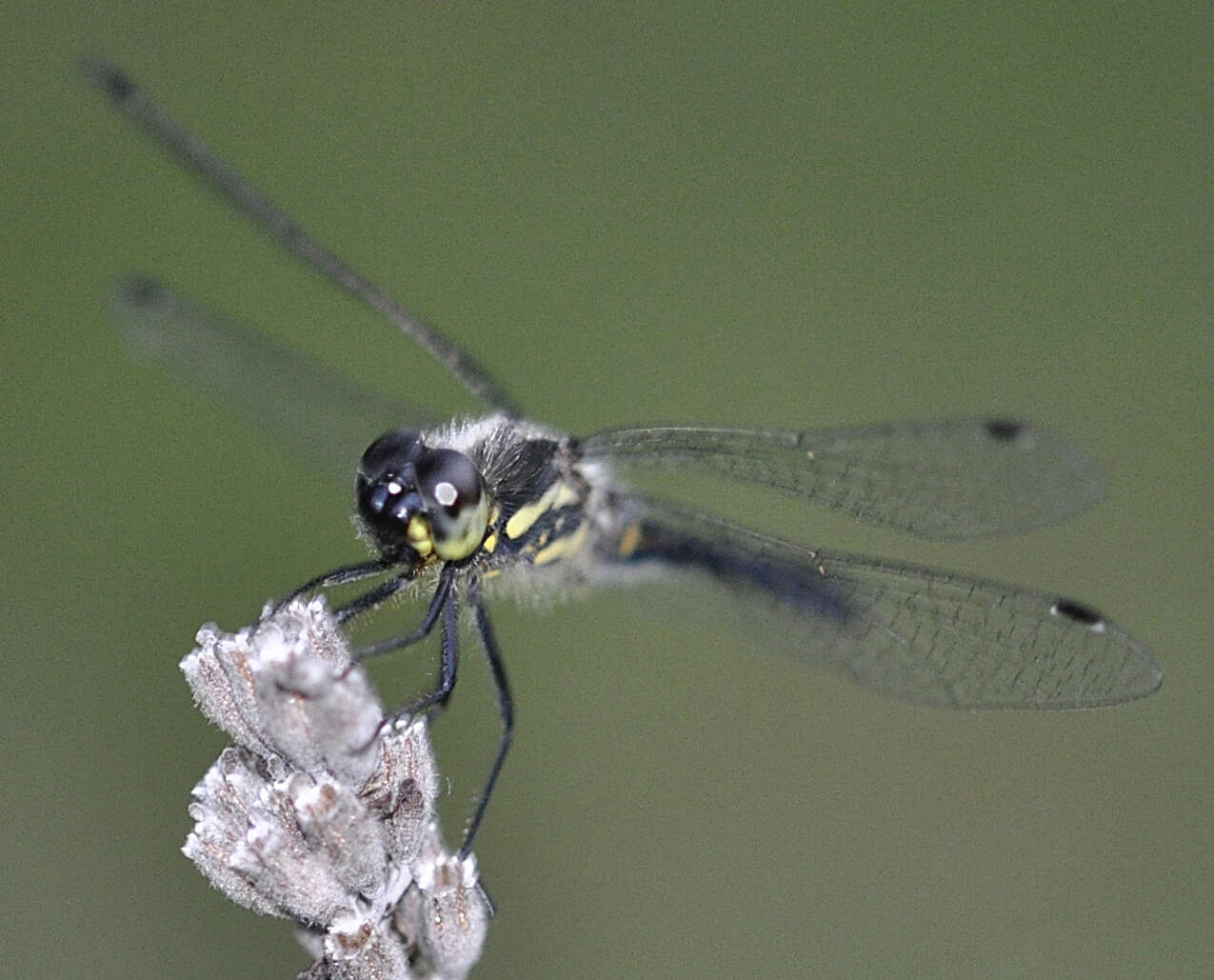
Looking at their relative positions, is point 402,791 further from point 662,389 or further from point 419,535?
point 662,389

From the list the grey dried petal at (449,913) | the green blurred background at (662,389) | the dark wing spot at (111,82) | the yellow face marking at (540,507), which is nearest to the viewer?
the grey dried petal at (449,913)

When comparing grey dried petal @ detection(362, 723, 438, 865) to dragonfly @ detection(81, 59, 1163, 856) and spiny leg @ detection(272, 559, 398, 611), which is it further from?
spiny leg @ detection(272, 559, 398, 611)

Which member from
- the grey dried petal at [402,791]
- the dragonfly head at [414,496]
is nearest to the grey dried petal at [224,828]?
the grey dried petal at [402,791]

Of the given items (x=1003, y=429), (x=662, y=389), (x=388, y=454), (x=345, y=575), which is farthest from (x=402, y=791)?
(x=662, y=389)

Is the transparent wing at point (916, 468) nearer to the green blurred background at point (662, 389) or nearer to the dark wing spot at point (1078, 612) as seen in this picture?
the dark wing spot at point (1078, 612)

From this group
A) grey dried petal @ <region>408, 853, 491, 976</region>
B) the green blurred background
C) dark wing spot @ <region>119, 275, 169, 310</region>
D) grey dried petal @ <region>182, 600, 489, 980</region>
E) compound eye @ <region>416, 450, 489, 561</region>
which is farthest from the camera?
the green blurred background

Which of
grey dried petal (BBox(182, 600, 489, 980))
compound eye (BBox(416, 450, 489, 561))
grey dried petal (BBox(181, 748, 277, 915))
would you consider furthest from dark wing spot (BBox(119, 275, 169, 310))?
grey dried petal (BBox(181, 748, 277, 915))

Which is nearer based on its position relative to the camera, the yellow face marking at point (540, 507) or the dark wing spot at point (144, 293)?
the yellow face marking at point (540, 507)

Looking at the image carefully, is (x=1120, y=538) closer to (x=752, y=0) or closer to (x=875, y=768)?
(x=875, y=768)
